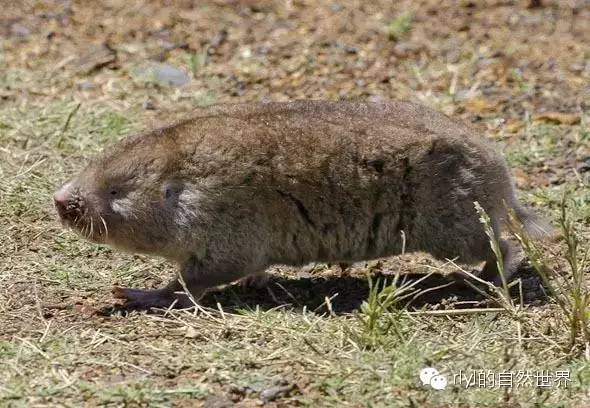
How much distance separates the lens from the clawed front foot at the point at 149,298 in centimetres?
555

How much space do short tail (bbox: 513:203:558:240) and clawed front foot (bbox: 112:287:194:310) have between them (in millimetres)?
1894

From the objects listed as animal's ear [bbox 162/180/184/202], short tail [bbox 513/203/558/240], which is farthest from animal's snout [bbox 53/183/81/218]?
short tail [bbox 513/203/558/240]

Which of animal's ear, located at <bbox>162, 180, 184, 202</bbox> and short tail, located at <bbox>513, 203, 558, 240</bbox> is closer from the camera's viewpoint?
animal's ear, located at <bbox>162, 180, 184, 202</bbox>

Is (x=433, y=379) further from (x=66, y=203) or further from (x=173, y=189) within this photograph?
(x=66, y=203)

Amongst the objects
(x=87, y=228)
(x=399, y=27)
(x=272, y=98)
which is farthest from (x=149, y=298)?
(x=399, y=27)

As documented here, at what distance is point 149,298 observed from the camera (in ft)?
18.4

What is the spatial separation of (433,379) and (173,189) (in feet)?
5.60

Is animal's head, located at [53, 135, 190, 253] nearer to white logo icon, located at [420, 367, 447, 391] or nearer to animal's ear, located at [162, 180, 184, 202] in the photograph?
animal's ear, located at [162, 180, 184, 202]

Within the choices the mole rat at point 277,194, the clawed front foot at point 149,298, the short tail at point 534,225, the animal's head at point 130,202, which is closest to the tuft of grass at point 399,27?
the short tail at point 534,225

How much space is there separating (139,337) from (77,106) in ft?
10.2

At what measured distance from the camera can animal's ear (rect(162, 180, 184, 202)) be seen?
5574 millimetres

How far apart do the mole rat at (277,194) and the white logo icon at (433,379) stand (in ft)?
4.00

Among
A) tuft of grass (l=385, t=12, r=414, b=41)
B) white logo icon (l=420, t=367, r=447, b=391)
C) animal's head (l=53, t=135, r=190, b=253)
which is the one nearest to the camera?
white logo icon (l=420, t=367, r=447, b=391)

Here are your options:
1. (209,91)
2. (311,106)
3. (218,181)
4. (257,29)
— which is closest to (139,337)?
(218,181)
